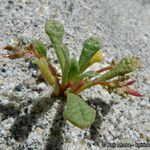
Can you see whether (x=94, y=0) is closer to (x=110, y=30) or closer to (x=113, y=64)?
(x=110, y=30)

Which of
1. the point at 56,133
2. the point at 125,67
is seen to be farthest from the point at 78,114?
the point at 125,67

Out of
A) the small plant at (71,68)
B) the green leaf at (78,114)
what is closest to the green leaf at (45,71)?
the small plant at (71,68)

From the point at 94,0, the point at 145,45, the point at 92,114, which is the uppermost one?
the point at 92,114

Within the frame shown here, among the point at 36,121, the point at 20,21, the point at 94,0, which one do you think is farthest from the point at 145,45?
the point at 36,121

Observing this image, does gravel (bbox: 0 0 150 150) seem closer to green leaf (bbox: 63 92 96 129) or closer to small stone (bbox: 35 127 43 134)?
small stone (bbox: 35 127 43 134)

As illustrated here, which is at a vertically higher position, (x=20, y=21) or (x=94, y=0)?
(x=20, y=21)

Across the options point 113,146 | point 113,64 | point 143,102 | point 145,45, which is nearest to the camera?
point 113,146
